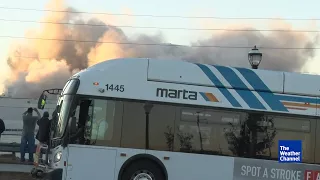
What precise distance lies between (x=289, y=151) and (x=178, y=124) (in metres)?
2.49

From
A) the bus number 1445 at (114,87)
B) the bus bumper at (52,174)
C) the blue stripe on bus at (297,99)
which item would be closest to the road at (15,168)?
the bus bumper at (52,174)

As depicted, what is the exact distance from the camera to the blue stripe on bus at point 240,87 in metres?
10.4

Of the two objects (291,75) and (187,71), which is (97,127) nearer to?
(187,71)

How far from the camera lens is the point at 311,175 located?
10.3 meters

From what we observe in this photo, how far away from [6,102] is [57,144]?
87.6 ft

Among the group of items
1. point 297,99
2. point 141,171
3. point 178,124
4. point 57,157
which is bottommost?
point 141,171

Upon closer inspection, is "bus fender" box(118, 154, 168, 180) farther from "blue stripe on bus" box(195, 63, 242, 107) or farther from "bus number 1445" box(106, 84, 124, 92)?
"blue stripe on bus" box(195, 63, 242, 107)

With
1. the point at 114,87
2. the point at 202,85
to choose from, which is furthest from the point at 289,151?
the point at 114,87

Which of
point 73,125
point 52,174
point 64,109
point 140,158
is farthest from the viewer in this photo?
point 64,109

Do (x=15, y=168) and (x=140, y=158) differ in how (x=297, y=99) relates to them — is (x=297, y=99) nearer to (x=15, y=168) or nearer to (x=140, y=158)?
(x=140, y=158)

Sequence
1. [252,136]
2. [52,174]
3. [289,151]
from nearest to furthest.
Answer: [52,174] < [289,151] < [252,136]

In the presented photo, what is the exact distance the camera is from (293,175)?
10219 mm

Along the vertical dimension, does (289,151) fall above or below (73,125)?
below

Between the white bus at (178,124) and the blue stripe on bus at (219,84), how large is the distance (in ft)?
0.08
